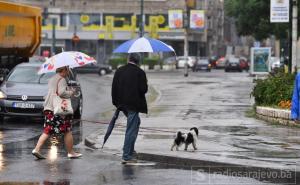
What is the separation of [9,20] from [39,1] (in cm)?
6983

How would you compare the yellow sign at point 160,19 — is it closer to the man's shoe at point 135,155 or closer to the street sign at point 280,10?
the street sign at point 280,10

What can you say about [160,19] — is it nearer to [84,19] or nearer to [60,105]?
[84,19]

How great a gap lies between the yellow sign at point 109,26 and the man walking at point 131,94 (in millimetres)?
74037

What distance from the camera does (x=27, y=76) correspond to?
2005 cm

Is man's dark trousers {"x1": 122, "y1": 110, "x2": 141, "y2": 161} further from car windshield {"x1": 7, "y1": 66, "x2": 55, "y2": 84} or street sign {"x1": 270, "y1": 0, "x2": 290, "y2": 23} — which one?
street sign {"x1": 270, "y1": 0, "x2": 290, "y2": 23}

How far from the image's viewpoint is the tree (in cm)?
3891

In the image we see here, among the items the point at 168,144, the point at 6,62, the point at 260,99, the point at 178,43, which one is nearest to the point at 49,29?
the point at 178,43

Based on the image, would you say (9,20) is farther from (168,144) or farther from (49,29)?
(49,29)

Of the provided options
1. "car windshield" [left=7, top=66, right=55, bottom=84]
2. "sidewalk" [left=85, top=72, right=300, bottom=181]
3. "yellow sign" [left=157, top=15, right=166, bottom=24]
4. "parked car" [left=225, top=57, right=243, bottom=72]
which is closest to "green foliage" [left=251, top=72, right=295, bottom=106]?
"sidewalk" [left=85, top=72, right=300, bottom=181]

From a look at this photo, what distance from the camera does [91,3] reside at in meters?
94.1

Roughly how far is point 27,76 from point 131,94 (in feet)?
28.4

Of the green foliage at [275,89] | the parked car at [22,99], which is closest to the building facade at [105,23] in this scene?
the green foliage at [275,89]

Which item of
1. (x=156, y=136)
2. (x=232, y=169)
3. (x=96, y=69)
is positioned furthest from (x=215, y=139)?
(x=96, y=69)

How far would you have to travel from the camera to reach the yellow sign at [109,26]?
281 ft
